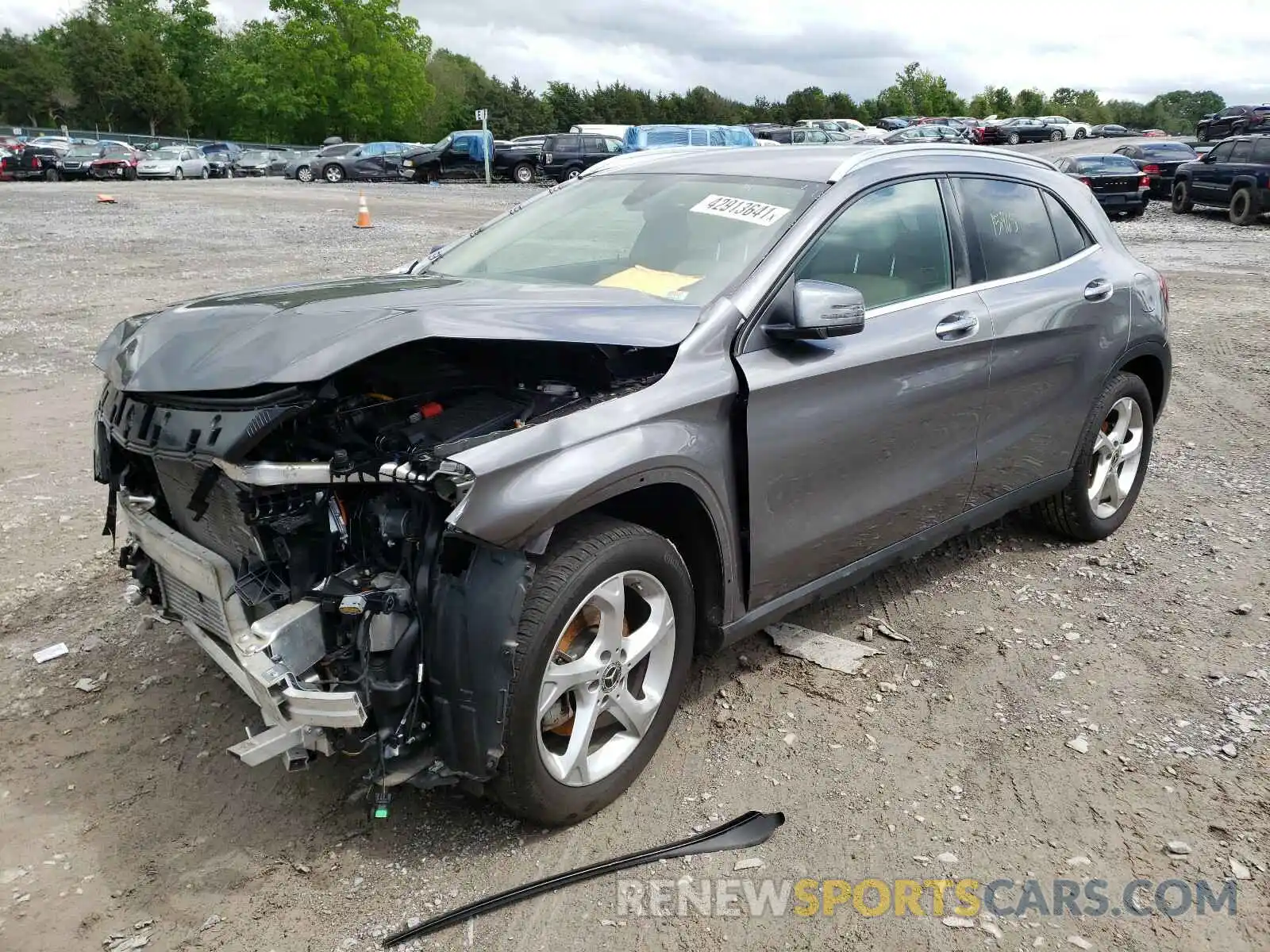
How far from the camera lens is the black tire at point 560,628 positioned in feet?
8.76

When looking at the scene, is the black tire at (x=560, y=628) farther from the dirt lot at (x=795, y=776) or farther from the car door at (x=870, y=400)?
the car door at (x=870, y=400)

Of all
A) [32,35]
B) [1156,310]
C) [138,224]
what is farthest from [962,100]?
[1156,310]

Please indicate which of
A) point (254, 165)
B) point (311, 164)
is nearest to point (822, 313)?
point (311, 164)

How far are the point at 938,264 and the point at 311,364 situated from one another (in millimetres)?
2525

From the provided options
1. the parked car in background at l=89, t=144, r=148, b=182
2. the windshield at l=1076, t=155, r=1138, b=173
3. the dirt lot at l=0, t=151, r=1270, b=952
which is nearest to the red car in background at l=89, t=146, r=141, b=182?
the parked car in background at l=89, t=144, r=148, b=182

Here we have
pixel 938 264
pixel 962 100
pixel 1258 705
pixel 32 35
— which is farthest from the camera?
pixel 962 100

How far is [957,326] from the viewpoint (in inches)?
154

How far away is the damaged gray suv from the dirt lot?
1.21 feet

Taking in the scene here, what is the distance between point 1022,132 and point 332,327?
61.0 meters

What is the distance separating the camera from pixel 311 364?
2.59m

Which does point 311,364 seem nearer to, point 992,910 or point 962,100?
point 992,910

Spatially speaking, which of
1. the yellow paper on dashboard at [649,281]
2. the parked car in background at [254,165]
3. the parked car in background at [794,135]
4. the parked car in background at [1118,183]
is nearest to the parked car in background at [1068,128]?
the parked car in background at [794,135]

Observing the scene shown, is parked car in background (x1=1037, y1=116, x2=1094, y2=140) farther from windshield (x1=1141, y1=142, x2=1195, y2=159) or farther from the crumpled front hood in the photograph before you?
the crumpled front hood
